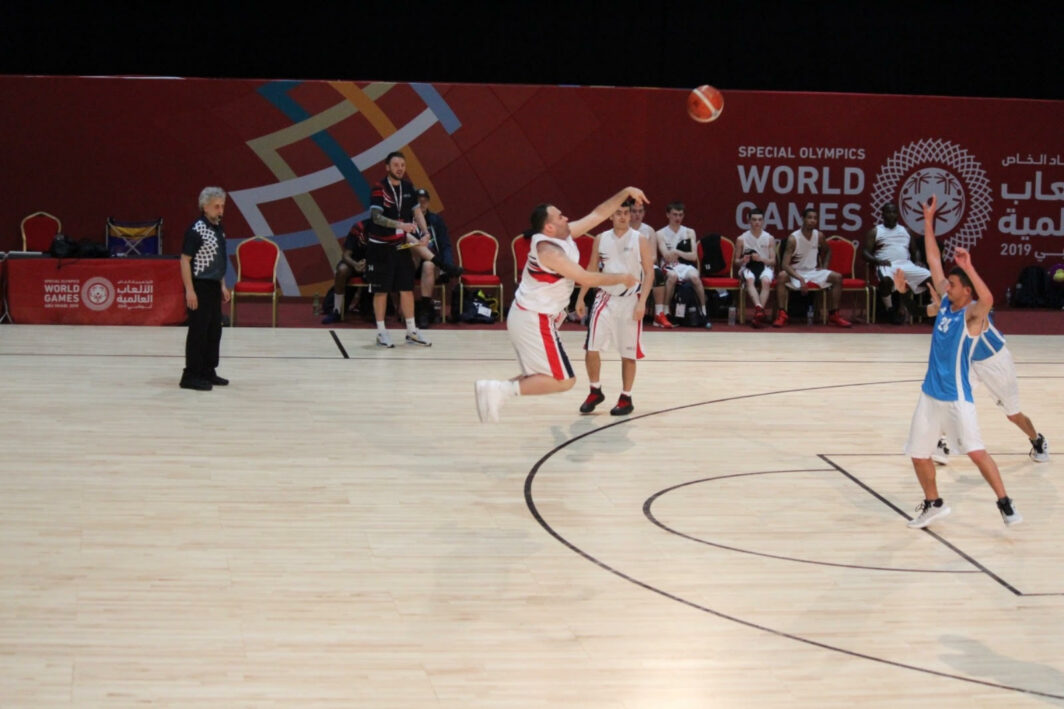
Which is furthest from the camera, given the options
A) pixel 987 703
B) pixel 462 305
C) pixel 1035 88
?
A: pixel 1035 88

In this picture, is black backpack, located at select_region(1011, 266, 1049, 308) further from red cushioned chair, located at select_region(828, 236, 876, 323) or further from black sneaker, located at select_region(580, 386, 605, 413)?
black sneaker, located at select_region(580, 386, 605, 413)

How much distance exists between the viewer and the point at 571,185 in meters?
16.7

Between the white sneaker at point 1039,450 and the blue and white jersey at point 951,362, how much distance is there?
2.19 metres

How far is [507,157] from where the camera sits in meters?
16.5

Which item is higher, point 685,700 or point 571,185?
point 571,185

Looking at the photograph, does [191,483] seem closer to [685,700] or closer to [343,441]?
[343,441]

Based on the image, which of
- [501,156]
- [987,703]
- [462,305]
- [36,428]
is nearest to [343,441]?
[36,428]

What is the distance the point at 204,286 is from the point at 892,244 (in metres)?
9.27

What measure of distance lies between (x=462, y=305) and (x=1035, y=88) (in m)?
8.87

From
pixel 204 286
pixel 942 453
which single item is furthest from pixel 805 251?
pixel 204 286

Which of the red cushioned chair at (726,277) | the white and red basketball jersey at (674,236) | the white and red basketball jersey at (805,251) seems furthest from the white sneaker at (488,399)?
the white and red basketball jersey at (805,251)

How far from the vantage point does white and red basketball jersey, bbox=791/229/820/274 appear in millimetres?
15688

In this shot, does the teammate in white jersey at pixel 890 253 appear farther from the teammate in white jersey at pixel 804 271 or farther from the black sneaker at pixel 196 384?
the black sneaker at pixel 196 384

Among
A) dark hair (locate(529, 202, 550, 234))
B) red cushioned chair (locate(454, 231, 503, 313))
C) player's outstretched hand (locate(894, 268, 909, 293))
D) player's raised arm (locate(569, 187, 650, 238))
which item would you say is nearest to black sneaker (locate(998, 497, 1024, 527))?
player's outstretched hand (locate(894, 268, 909, 293))
